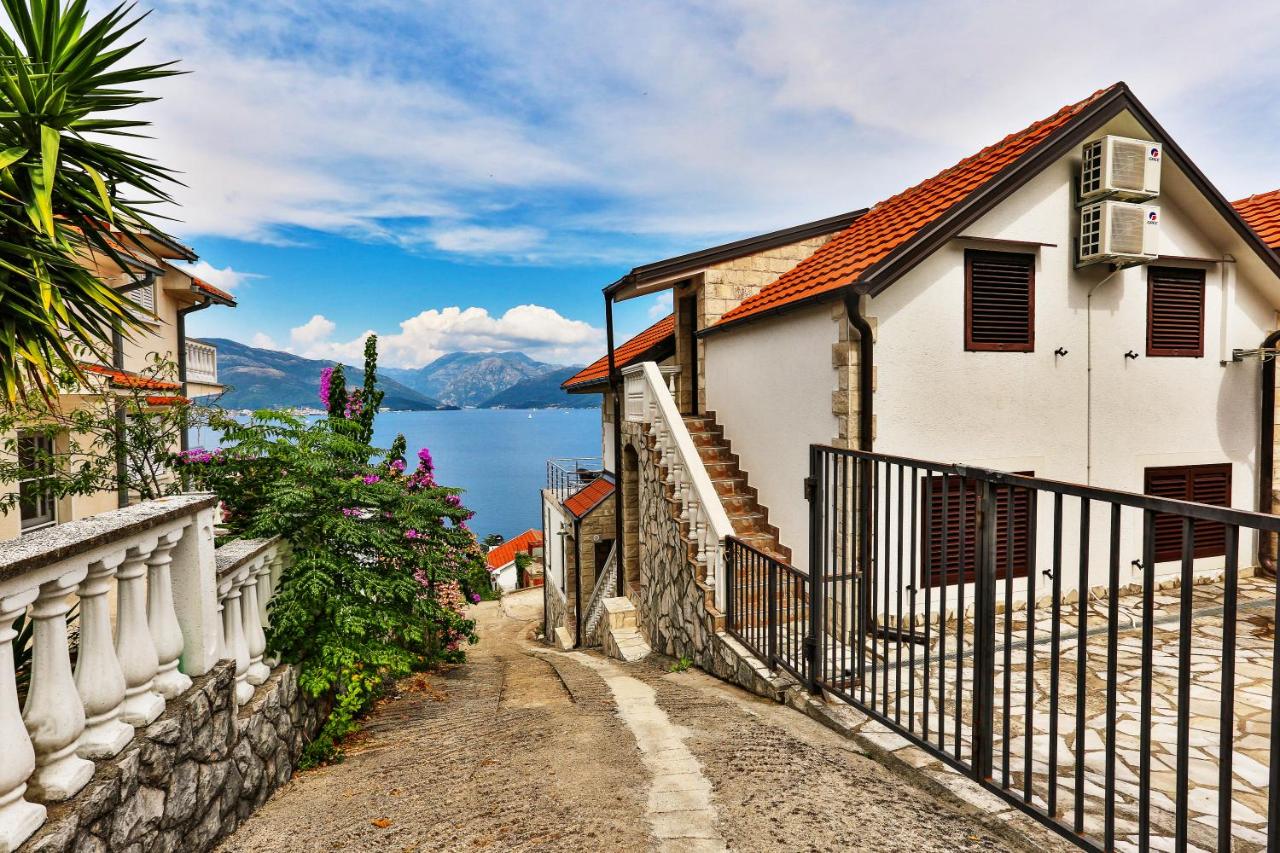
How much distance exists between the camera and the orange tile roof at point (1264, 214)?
10.1 meters

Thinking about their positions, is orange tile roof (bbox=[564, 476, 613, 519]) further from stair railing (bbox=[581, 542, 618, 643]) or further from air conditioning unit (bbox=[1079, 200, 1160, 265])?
air conditioning unit (bbox=[1079, 200, 1160, 265])

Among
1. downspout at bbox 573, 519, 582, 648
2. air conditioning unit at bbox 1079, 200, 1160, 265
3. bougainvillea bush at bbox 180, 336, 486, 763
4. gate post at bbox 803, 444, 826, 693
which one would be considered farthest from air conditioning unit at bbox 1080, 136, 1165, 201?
downspout at bbox 573, 519, 582, 648

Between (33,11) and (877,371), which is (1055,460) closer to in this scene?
(877,371)

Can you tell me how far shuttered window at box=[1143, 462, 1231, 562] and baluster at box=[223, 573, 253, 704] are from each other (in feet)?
36.0

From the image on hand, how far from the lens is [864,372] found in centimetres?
770

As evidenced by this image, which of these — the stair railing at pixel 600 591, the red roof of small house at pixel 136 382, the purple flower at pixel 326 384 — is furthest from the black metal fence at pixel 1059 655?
the stair railing at pixel 600 591

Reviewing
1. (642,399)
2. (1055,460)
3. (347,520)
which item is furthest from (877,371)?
(347,520)

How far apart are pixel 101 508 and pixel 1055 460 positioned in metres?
16.7

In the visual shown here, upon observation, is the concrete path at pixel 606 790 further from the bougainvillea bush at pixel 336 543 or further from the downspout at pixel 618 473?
the downspout at pixel 618 473

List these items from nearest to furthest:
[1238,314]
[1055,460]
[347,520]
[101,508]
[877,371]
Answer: [347,520] < [877,371] < [1055,460] < [1238,314] < [101,508]

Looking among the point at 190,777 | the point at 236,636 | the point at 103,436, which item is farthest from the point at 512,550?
the point at 190,777

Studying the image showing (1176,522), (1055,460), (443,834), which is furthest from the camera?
(1176,522)

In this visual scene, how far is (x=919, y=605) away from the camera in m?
8.12

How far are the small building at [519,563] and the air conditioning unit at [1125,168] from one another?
114 feet
